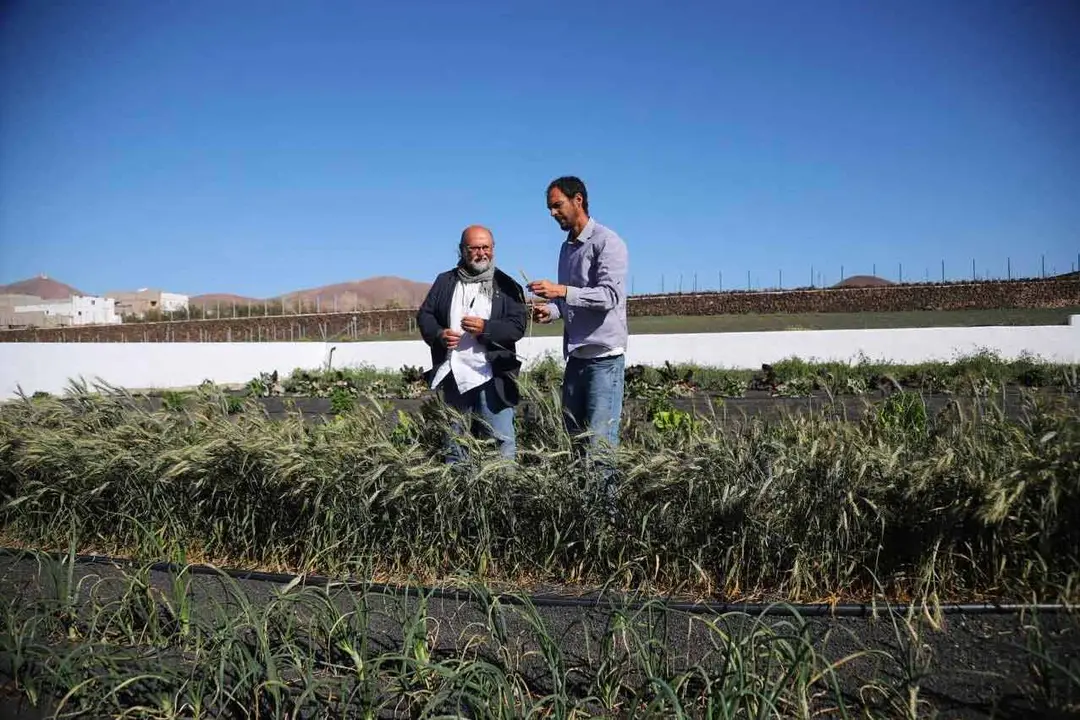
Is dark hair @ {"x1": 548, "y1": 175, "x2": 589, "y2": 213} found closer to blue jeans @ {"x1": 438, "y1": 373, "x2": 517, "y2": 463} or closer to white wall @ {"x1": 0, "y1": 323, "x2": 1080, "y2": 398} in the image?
blue jeans @ {"x1": 438, "y1": 373, "x2": 517, "y2": 463}

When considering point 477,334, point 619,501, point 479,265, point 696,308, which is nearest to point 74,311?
point 696,308

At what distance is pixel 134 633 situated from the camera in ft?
8.32

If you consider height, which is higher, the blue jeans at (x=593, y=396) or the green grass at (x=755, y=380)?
the blue jeans at (x=593, y=396)

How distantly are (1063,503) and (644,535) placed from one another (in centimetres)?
135

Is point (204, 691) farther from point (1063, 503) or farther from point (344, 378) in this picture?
point (344, 378)

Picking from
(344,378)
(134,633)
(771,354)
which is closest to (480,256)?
(134,633)

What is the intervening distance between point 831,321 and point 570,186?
24504 millimetres

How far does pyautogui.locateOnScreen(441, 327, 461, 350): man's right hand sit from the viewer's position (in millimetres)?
3736

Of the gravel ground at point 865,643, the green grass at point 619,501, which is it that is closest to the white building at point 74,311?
the green grass at point 619,501

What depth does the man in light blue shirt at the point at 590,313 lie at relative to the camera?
11.8 ft

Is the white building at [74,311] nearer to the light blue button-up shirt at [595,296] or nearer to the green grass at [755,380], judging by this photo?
the green grass at [755,380]

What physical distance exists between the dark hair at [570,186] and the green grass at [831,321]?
17915mm

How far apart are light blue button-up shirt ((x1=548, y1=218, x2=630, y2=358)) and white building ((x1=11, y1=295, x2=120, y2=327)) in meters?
33.2

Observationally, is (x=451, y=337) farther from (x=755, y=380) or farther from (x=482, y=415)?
(x=755, y=380)
